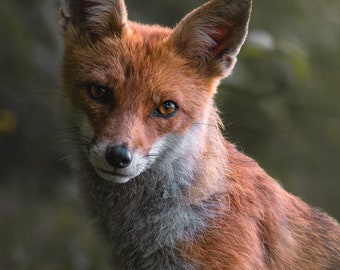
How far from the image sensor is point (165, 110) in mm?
6309

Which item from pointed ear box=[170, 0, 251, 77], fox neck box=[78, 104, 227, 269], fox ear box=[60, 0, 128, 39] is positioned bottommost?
fox neck box=[78, 104, 227, 269]

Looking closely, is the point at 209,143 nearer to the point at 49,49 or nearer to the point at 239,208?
the point at 239,208

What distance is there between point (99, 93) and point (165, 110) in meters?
0.54

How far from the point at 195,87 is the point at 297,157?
4659 mm

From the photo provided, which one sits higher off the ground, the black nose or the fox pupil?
the fox pupil

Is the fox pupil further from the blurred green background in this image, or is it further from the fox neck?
the blurred green background

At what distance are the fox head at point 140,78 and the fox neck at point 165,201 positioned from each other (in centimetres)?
7

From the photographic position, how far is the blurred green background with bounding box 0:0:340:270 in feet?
32.7

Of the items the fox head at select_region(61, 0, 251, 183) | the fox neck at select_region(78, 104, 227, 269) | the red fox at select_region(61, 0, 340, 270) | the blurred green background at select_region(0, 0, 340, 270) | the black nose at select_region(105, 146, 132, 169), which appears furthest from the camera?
the blurred green background at select_region(0, 0, 340, 270)

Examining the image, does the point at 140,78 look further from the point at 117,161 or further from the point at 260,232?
the point at 260,232

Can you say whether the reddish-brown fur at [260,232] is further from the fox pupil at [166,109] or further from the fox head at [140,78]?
the fox pupil at [166,109]

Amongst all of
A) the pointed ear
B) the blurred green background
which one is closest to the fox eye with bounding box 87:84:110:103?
the pointed ear

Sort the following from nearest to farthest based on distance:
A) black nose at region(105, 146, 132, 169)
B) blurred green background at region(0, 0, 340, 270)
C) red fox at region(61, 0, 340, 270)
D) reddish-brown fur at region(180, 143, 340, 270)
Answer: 1. black nose at region(105, 146, 132, 169)
2. red fox at region(61, 0, 340, 270)
3. reddish-brown fur at region(180, 143, 340, 270)
4. blurred green background at region(0, 0, 340, 270)

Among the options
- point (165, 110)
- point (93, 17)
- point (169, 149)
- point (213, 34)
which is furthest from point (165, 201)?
point (93, 17)
